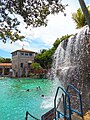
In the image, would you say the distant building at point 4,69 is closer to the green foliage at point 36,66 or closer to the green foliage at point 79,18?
the green foliage at point 36,66

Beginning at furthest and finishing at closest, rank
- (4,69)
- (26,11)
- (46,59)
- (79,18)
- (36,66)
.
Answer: (4,69) < (46,59) < (36,66) < (79,18) < (26,11)

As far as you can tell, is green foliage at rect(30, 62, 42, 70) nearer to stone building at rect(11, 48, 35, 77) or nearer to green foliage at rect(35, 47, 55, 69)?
green foliage at rect(35, 47, 55, 69)

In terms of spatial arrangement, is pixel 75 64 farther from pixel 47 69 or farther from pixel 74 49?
pixel 47 69

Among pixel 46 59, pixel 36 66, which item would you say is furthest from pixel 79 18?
pixel 46 59

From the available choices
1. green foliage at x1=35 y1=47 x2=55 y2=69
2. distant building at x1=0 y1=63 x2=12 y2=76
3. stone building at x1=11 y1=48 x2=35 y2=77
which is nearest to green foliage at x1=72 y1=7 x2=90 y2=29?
green foliage at x1=35 y1=47 x2=55 y2=69

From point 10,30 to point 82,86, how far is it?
4.06 metres

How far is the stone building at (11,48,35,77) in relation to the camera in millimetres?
57344

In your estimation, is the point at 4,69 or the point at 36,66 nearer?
the point at 36,66

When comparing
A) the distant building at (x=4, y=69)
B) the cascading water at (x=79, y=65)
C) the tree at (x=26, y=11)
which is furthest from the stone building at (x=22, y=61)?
the tree at (x=26, y=11)

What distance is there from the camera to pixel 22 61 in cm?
5800

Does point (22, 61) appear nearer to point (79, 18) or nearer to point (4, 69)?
point (4, 69)

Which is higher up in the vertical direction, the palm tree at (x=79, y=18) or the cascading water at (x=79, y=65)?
the palm tree at (x=79, y=18)

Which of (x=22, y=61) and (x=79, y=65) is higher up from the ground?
(x=22, y=61)

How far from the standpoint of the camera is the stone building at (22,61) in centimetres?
5734
